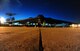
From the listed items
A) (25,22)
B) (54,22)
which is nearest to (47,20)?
(54,22)

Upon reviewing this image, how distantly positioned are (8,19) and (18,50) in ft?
305

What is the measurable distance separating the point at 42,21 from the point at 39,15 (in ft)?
15.7

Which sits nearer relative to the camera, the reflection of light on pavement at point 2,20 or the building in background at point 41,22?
the building in background at point 41,22

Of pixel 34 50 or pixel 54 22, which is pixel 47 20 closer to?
pixel 54 22

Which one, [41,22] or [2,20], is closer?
[41,22]

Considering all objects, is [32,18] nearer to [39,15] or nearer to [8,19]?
[39,15]

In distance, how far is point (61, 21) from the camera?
318 ft

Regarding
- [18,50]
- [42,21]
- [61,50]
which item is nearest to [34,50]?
[18,50]

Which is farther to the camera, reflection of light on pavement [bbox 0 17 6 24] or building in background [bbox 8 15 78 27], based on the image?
reflection of light on pavement [bbox 0 17 6 24]

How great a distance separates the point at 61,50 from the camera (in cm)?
686

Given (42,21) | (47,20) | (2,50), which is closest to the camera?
(2,50)

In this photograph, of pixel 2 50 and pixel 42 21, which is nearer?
pixel 2 50

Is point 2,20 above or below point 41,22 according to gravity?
above

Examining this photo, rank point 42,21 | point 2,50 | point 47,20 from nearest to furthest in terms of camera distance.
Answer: point 2,50
point 42,21
point 47,20
